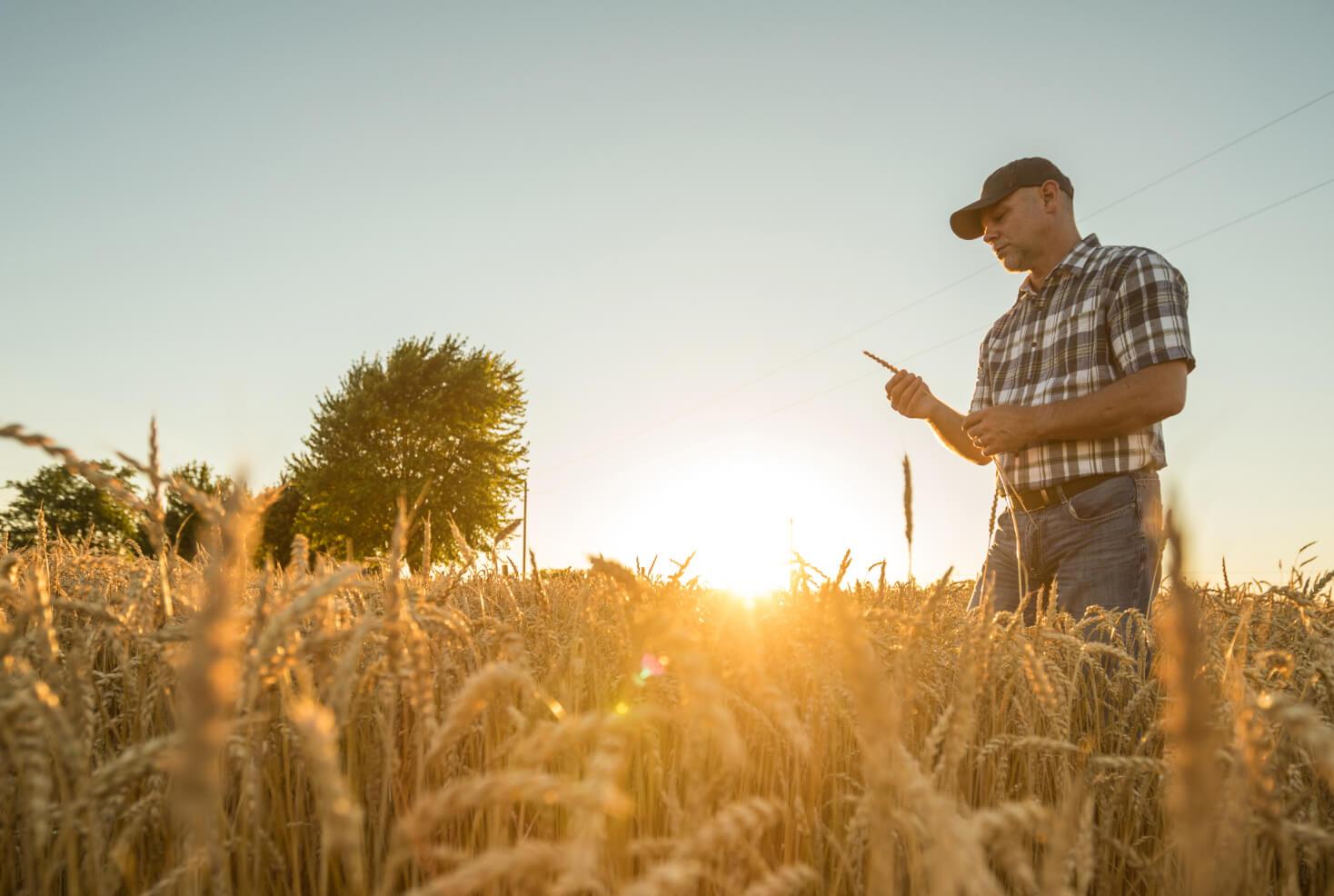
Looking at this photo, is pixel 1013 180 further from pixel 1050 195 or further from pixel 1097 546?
pixel 1097 546

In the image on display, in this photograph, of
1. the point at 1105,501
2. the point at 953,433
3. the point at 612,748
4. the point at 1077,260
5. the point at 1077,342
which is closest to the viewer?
the point at 612,748

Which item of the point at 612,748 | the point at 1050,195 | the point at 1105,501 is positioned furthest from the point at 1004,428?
the point at 612,748

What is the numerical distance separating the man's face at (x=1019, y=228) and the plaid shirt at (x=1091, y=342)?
0.21 metres

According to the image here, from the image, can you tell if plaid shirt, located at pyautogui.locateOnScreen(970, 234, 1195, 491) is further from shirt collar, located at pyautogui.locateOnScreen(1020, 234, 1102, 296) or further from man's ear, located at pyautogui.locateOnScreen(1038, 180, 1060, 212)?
man's ear, located at pyautogui.locateOnScreen(1038, 180, 1060, 212)

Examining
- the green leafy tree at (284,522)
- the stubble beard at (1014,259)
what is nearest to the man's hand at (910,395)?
the stubble beard at (1014,259)

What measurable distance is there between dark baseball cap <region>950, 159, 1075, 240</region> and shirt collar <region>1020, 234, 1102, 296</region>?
1.39 ft

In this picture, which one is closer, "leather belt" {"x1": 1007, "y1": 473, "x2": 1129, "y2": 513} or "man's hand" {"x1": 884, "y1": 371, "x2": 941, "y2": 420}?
"leather belt" {"x1": 1007, "y1": 473, "x2": 1129, "y2": 513}

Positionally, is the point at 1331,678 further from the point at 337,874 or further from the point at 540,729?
the point at 337,874

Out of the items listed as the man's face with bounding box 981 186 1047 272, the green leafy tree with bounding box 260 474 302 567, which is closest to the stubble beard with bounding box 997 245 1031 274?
the man's face with bounding box 981 186 1047 272

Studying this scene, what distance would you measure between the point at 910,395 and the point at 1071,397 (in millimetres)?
846

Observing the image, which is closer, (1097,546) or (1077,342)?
(1097,546)

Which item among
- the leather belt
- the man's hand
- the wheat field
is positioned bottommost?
the wheat field

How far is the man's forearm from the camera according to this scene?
483cm

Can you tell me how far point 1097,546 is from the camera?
386 cm
